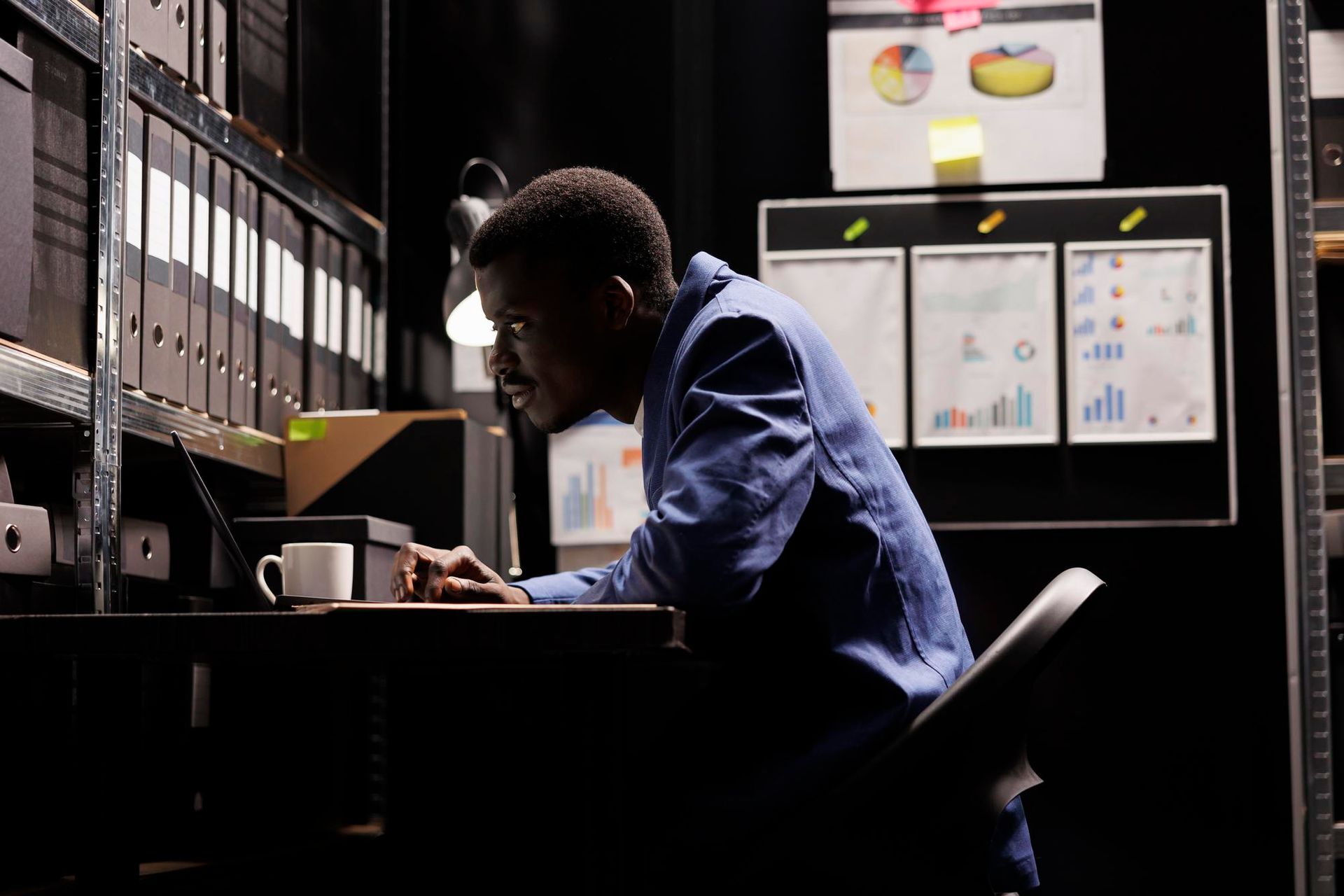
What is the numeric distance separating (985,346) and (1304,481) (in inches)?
24.9

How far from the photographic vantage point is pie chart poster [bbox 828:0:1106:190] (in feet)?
9.45

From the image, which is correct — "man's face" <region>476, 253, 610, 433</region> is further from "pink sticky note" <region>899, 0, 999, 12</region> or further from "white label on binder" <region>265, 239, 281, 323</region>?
"pink sticky note" <region>899, 0, 999, 12</region>

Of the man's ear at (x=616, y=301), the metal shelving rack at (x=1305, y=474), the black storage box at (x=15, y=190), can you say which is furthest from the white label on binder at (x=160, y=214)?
the metal shelving rack at (x=1305, y=474)

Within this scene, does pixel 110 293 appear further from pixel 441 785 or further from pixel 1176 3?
pixel 1176 3

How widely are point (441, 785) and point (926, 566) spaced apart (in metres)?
1.58

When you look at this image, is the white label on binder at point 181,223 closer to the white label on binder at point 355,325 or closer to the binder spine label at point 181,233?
the binder spine label at point 181,233

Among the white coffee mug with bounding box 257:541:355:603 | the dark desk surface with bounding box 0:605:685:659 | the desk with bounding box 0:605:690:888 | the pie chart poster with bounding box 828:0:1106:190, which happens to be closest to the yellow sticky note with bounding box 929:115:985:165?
the pie chart poster with bounding box 828:0:1106:190

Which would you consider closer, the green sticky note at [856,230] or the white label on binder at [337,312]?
the white label on binder at [337,312]

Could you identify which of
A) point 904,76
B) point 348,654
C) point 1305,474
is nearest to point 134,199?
point 348,654

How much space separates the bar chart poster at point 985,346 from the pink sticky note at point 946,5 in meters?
0.49

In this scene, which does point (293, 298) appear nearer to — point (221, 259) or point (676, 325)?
point (221, 259)

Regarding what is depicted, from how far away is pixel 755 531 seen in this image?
3.82 feet

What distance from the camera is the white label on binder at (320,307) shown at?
104 inches

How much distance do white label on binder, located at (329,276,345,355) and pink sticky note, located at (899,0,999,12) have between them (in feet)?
4.13
